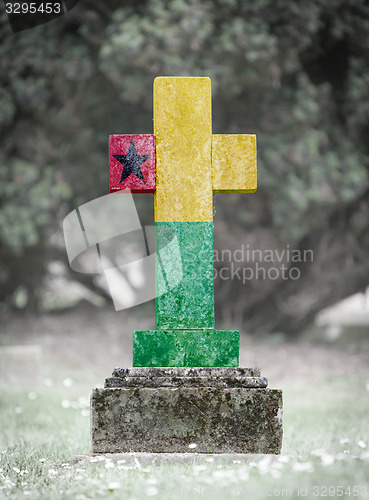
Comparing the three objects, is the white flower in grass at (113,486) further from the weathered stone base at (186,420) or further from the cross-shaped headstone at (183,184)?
the cross-shaped headstone at (183,184)

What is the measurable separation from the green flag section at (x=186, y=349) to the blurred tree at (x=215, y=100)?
4933mm

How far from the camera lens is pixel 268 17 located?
775cm

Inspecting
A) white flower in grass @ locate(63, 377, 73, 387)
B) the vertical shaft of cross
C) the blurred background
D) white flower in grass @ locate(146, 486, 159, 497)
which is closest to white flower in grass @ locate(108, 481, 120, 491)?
white flower in grass @ locate(146, 486, 159, 497)

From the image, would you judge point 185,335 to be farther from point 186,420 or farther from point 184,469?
point 184,469

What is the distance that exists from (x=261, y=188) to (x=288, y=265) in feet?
6.07

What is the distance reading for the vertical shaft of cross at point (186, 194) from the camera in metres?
3.44

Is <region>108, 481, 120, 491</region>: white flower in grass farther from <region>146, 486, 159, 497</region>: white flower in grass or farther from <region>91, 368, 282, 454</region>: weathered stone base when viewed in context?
<region>91, 368, 282, 454</region>: weathered stone base

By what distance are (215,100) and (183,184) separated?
498 centimetres

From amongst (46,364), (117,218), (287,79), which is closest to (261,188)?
(287,79)

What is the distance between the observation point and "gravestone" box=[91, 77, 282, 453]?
3.12 meters

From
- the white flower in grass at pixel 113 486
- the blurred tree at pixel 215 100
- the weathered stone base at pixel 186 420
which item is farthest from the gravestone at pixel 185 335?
the blurred tree at pixel 215 100

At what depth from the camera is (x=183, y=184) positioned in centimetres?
349

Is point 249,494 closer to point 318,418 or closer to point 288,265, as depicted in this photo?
point 318,418

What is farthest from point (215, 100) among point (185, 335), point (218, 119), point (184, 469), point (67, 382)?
point (184, 469)
